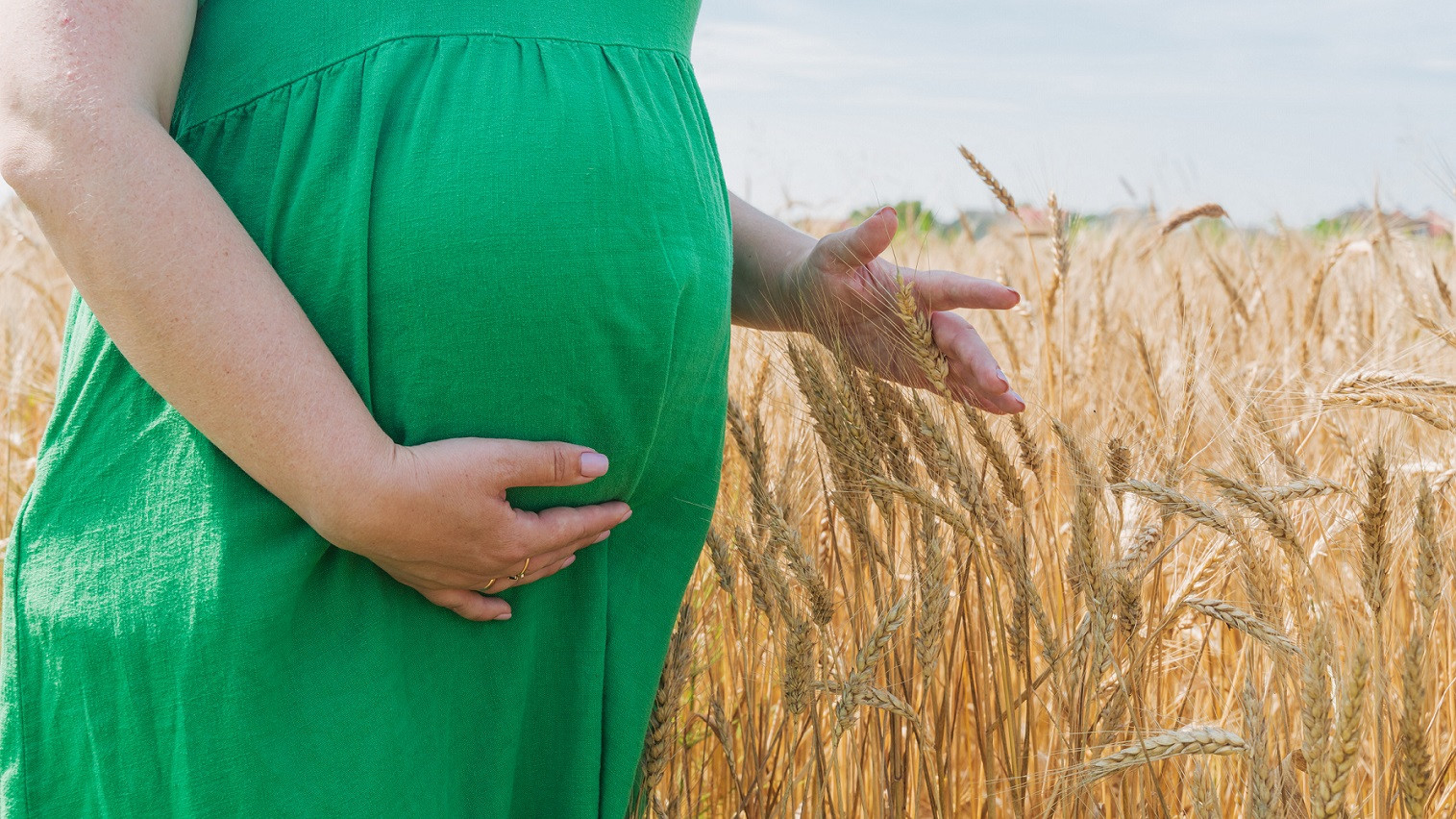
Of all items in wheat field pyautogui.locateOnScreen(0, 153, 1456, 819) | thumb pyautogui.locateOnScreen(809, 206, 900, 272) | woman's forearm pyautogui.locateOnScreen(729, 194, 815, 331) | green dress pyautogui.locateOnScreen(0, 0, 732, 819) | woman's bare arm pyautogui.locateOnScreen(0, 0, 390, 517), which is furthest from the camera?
woman's forearm pyautogui.locateOnScreen(729, 194, 815, 331)

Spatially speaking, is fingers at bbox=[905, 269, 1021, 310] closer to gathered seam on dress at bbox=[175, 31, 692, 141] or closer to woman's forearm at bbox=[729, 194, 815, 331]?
woman's forearm at bbox=[729, 194, 815, 331]

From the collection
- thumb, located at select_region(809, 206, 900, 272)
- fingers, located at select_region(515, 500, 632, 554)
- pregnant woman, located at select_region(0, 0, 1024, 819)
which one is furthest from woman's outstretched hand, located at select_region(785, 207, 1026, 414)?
fingers, located at select_region(515, 500, 632, 554)

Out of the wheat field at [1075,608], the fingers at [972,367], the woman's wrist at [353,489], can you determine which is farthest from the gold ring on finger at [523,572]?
the fingers at [972,367]

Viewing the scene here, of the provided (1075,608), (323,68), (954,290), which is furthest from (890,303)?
(323,68)

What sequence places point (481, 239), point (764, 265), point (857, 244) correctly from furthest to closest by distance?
point (764, 265), point (857, 244), point (481, 239)

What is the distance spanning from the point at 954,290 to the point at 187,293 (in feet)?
2.62

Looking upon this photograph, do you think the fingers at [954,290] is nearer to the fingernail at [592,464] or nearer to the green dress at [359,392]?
the green dress at [359,392]

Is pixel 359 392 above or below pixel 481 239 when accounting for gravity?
below

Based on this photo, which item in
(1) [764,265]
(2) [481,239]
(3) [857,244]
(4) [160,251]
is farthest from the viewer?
(1) [764,265]

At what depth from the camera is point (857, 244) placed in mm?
1147

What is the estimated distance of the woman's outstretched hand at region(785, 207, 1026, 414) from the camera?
1162mm

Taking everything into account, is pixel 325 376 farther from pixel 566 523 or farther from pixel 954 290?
pixel 954 290

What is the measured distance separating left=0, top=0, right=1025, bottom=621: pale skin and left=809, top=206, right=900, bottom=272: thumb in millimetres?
428

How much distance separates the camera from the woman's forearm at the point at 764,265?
4.15ft
